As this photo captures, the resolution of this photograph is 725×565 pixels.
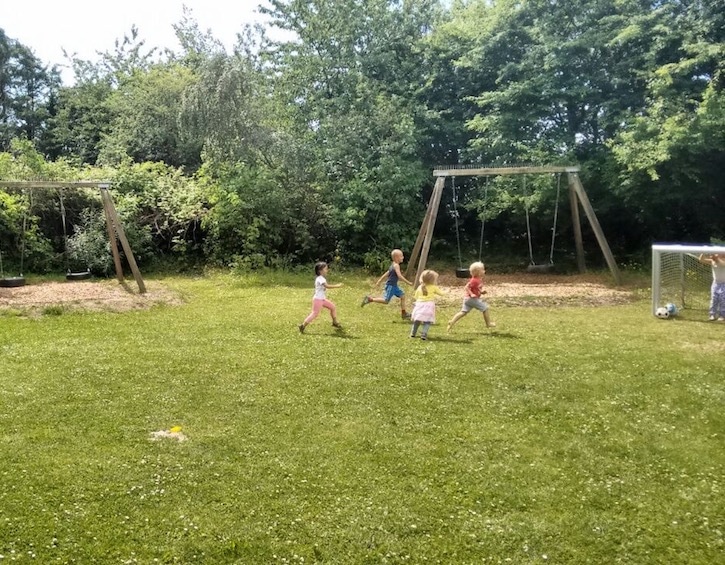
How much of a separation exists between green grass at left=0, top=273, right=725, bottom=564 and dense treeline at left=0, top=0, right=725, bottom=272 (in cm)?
891

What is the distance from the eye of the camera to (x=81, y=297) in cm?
1295

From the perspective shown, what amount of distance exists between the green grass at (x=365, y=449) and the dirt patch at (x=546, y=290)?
3259 millimetres

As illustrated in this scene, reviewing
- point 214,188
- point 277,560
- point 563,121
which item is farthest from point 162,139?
point 277,560

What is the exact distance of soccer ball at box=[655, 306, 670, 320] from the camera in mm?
10609

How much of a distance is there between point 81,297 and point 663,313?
38.6 feet

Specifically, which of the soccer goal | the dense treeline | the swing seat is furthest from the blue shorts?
the dense treeline

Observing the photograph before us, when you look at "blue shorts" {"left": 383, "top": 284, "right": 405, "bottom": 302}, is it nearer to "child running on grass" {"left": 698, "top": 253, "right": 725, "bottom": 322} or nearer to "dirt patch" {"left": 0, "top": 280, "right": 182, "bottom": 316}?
"dirt patch" {"left": 0, "top": 280, "right": 182, "bottom": 316}

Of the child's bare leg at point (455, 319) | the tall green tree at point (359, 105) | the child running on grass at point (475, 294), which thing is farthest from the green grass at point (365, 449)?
the tall green tree at point (359, 105)

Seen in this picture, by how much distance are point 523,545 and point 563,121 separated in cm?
1740

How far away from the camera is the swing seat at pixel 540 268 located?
15711 millimetres

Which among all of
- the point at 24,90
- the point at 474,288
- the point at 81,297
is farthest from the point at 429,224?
the point at 24,90

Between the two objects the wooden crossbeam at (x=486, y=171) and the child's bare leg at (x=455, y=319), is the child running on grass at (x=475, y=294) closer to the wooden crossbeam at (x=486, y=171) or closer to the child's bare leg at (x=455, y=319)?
the child's bare leg at (x=455, y=319)

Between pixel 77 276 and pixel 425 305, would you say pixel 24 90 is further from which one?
pixel 425 305

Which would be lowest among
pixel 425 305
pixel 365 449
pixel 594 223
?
pixel 365 449
